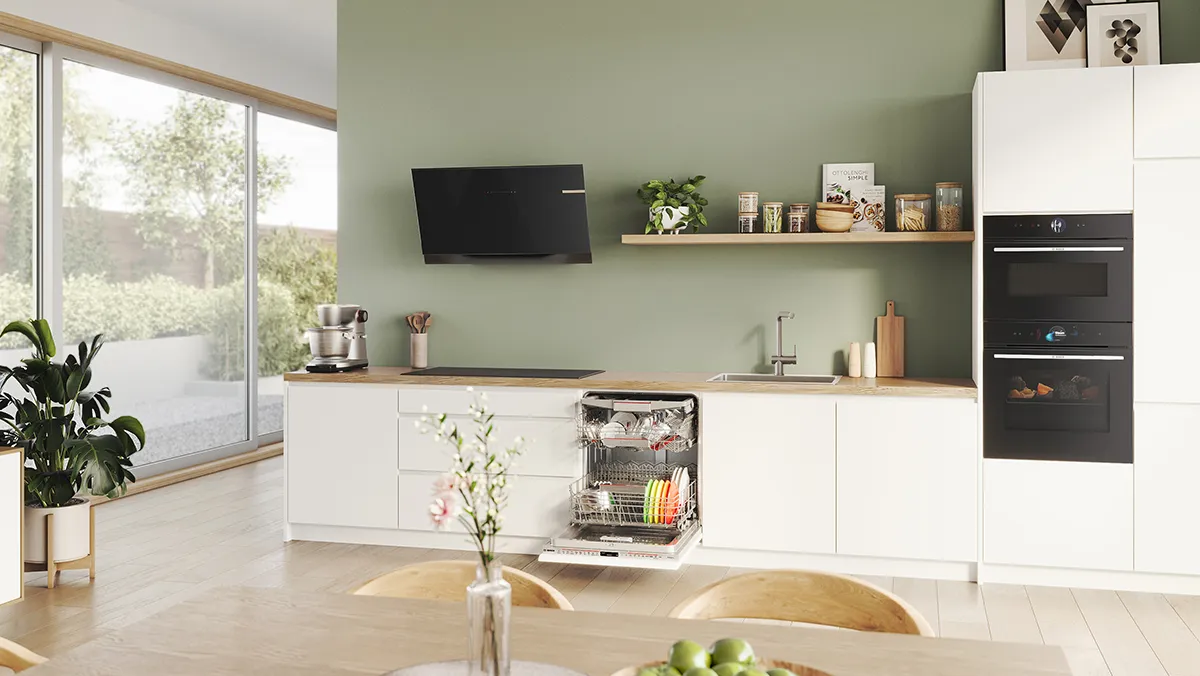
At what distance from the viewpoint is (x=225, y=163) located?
7.09 metres

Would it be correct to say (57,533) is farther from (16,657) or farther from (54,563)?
(16,657)

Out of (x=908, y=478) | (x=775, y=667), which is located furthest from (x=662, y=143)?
(x=775, y=667)

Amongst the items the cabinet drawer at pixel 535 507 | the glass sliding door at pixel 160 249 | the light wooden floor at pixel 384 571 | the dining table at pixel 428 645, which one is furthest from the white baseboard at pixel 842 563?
the glass sliding door at pixel 160 249

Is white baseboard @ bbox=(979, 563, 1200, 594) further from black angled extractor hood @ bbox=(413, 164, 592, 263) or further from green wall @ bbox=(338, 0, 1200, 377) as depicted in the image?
black angled extractor hood @ bbox=(413, 164, 592, 263)

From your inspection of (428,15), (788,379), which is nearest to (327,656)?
(788,379)

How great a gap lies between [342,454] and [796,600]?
340 centimetres

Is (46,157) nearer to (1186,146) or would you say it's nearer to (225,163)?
(225,163)

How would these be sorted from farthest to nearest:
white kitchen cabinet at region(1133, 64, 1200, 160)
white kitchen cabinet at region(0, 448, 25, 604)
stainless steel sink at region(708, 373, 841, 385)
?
1. stainless steel sink at region(708, 373, 841, 385)
2. white kitchen cabinet at region(1133, 64, 1200, 160)
3. white kitchen cabinet at region(0, 448, 25, 604)

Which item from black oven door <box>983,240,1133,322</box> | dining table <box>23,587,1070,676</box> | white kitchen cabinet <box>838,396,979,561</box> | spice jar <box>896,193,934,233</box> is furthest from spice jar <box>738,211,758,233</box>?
dining table <box>23,587,1070,676</box>

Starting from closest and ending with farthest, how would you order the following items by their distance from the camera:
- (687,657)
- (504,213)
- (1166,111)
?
(687,657) → (1166,111) → (504,213)

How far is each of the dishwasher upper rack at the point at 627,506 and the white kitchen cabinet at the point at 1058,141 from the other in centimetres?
174

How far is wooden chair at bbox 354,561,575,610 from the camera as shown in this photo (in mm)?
1960

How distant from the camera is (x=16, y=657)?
165 centimetres

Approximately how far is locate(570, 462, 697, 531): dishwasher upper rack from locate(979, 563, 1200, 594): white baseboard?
48.1 inches
